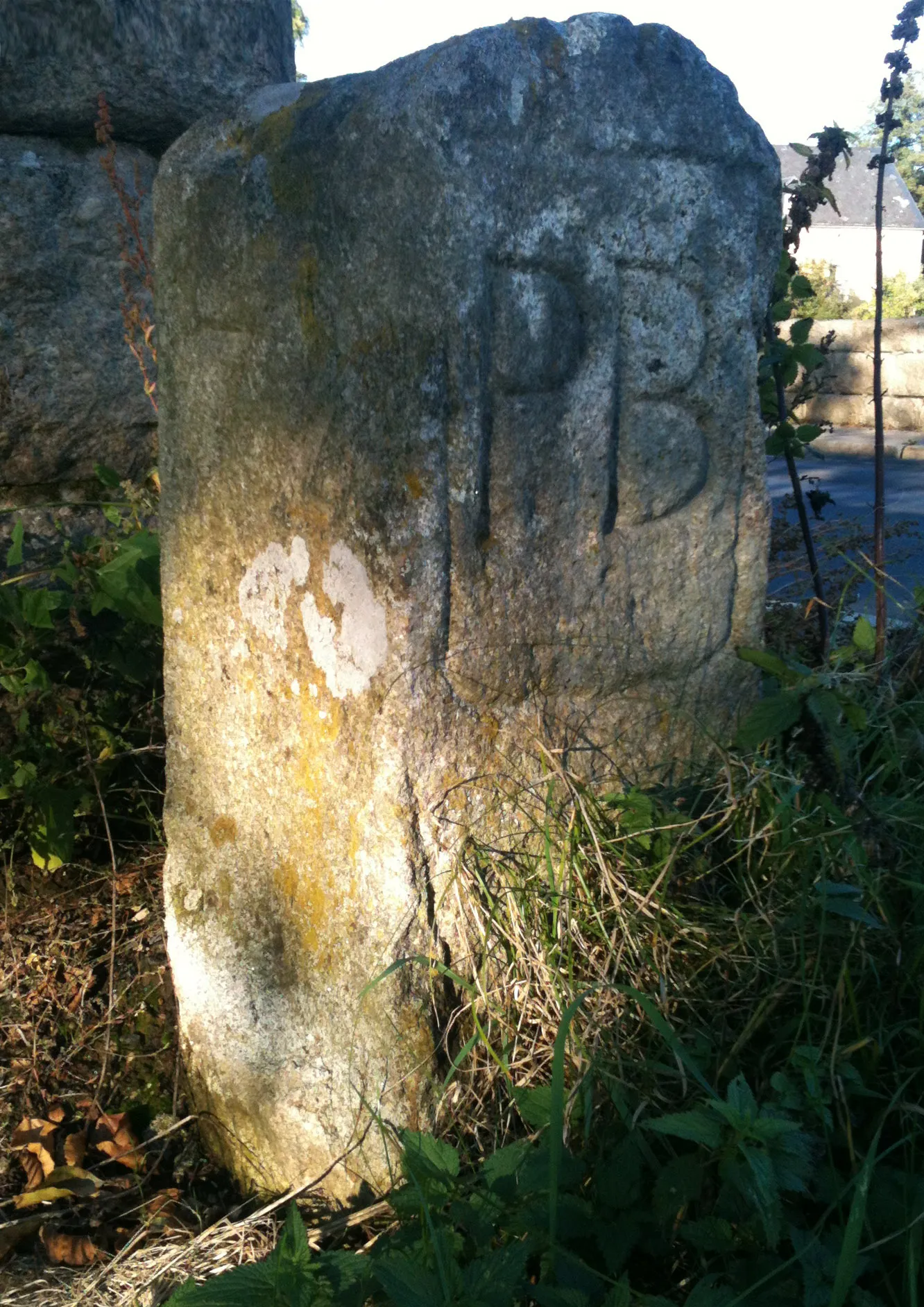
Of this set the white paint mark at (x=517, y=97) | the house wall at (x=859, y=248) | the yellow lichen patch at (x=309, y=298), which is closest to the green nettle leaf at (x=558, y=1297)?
the yellow lichen patch at (x=309, y=298)

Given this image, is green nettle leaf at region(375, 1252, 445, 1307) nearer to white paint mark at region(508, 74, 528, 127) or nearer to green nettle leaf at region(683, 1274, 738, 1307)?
green nettle leaf at region(683, 1274, 738, 1307)

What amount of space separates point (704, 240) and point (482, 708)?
0.73m

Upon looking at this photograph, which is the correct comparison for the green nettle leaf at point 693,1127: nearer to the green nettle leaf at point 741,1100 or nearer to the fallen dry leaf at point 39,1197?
the green nettle leaf at point 741,1100

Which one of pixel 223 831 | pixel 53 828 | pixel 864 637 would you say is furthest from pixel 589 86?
pixel 53 828

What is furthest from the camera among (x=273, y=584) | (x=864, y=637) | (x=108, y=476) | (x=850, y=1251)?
(x=108, y=476)

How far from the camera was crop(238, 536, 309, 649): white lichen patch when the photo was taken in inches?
65.7

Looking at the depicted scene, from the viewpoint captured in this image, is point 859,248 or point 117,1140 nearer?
point 117,1140

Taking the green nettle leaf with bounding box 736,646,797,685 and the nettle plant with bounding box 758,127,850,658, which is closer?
the green nettle leaf with bounding box 736,646,797,685

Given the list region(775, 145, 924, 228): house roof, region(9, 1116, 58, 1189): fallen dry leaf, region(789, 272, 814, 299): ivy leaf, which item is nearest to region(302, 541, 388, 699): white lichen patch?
region(9, 1116, 58, 1189): fallen dry leaf

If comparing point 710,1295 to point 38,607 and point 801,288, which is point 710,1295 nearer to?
point 38,607

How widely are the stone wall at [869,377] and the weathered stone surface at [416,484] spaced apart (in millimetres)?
7952

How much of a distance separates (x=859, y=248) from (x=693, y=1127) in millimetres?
45907

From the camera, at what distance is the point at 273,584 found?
1.71 metres

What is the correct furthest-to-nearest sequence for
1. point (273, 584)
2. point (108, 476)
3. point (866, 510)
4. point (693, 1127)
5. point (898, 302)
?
1. point (898, 302)
2. point (866, 510)
3. point (108, 476)
4. point (273, 584)
5. point (693, 1127)
